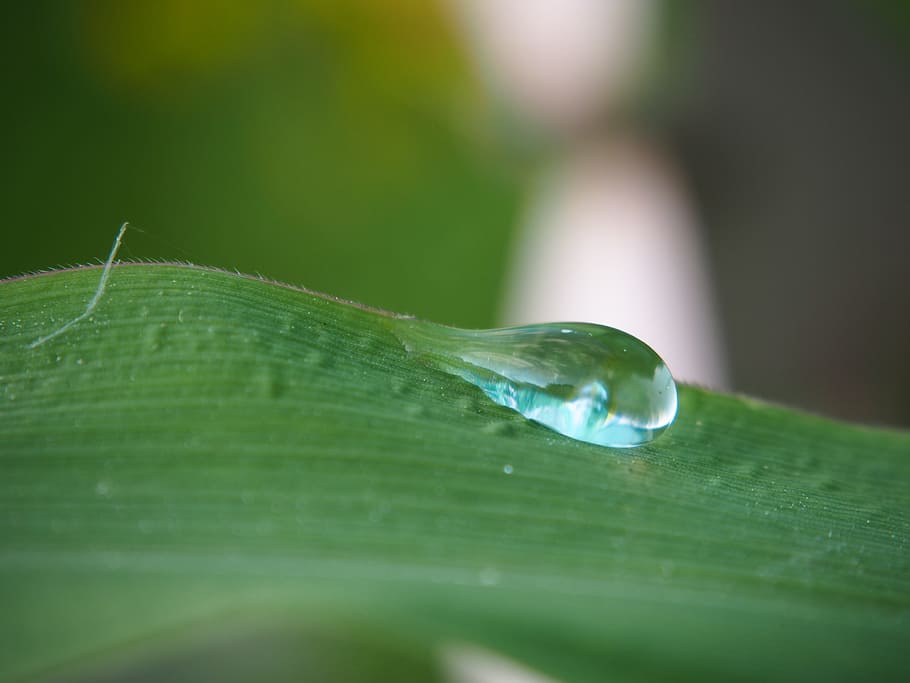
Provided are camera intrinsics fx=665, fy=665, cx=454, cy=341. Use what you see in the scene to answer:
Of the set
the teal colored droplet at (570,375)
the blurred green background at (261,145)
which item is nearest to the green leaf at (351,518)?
the teal colored droplet at (570,375)

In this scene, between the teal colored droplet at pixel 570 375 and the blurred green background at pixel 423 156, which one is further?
the blurred green background at pixel 423 156

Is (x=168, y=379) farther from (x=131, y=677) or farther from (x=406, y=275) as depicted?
(x=406, y=275)

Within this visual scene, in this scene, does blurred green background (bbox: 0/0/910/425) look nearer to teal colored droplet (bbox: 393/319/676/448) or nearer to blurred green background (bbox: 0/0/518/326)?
blurred green background (bbox: 0/0/518/326)

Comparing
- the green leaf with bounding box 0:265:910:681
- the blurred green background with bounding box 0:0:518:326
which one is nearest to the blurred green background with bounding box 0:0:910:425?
the blurred green background with bounding box 0:0:518:326

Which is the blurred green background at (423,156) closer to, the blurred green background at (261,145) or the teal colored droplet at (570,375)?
the blurred green background at (261,145)

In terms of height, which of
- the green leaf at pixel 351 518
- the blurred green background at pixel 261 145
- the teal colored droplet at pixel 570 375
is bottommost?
the green leaf at pixel 351 518

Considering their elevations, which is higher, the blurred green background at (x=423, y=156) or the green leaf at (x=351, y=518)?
the blurred green background at (x=423, y=156)

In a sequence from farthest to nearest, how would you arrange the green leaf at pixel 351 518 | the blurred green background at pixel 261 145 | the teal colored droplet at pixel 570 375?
the blurred green background at pixel 261 145
the teal colored droplet at pixel 570 375
the green leaf at pixel 351 518

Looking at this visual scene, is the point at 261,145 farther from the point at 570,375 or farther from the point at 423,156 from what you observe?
the point at 570,375
